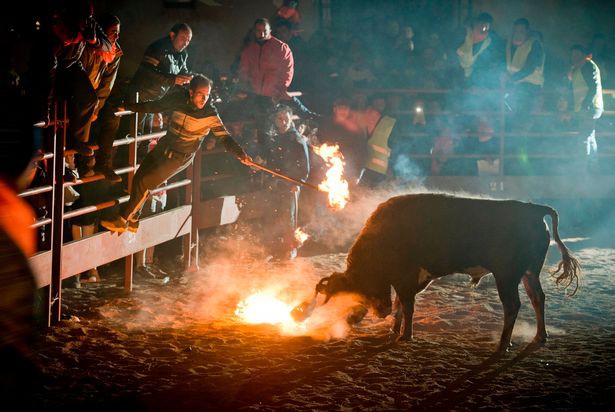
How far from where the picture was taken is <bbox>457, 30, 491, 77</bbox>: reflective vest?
14969 millimetres

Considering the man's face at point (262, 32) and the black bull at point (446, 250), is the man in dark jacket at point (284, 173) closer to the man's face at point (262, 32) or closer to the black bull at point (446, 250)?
the man's face at point (262, 32)

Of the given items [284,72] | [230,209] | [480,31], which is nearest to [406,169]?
[480,31]

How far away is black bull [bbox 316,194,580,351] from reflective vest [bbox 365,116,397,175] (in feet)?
17.0

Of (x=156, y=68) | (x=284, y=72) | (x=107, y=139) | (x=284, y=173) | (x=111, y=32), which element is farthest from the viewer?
(x=284, y=72)

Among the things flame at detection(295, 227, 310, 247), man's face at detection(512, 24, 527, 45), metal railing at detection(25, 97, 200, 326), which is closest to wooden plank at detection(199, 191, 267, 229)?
flame at detection(295, 227, 310, 247)

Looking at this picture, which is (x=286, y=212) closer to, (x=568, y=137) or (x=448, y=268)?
(x=448, y=268)

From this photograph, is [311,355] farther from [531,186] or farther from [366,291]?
[531,186]

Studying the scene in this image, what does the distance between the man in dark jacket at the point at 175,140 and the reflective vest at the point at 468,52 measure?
645 cm

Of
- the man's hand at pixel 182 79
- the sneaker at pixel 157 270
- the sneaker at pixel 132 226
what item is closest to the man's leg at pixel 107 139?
the sneaker at pixel 132 226

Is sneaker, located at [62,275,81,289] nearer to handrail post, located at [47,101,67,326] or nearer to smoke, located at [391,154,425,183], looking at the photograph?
handrail post, located at [47,101,67,326]

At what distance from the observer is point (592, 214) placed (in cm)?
1552

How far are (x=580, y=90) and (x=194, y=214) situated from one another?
7527mm

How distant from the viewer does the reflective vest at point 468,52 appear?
589 inches

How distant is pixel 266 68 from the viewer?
12.6 metres
